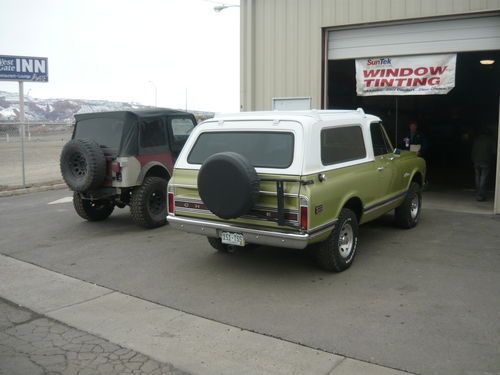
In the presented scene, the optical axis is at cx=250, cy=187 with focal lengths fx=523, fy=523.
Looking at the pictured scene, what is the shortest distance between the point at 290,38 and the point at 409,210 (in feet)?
17.2

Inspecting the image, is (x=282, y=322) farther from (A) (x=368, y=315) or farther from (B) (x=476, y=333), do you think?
(B) (x=476, y=333)

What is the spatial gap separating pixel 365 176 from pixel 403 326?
2.56 m

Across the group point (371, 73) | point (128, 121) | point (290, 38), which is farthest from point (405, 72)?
point (128, 121)

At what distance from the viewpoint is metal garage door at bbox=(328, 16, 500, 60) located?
9797 mm

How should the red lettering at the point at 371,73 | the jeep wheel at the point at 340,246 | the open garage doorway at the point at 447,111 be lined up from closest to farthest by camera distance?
the jeep wheel at the point at 340,246 → the red lettering at the point at 371,73 → the open garage doorway at the point at 447,111

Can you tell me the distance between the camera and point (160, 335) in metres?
4.72

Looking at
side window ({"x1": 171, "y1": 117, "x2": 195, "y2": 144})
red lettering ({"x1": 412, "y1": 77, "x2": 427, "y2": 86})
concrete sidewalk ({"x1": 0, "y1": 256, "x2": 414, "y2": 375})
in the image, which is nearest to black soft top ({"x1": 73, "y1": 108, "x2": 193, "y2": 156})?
side window ({"x1": 171, "y1": 117, "x2": 195, "y2": 144})

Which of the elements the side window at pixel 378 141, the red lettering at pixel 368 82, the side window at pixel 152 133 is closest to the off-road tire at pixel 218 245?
the side window at pixel 378 141

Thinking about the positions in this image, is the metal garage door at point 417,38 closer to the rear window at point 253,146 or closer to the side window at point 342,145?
the side window at point 342,145

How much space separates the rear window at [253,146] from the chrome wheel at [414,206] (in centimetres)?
354

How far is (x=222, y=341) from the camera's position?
180 inches

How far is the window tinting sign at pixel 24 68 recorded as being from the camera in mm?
15016

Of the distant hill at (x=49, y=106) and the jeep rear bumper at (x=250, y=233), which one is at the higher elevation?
the distant hill at (x=49, y=106)

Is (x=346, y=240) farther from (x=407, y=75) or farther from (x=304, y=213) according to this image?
(x=407, y=75)
